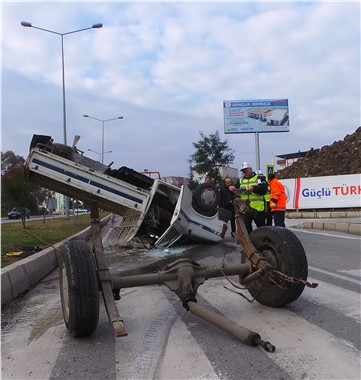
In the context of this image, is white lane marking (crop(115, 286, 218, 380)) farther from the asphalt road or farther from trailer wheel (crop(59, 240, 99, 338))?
trailer wheel (crop(59, 240, 99, 338))

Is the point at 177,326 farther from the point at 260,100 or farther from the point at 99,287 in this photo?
the point at 260,100

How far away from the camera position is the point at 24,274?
6.58 m

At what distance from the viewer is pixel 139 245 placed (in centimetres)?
1101

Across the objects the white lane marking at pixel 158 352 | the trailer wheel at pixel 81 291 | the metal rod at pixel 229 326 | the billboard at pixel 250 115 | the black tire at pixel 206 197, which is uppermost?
the billboard at pixel 250 115

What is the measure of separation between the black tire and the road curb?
386cm

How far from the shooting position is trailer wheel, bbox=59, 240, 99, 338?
3.80 m

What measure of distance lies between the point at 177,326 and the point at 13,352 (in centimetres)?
154

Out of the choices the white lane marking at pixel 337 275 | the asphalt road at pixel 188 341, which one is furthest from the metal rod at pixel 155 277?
the white lane marking at pixel 337 275

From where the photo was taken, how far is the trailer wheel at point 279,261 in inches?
176

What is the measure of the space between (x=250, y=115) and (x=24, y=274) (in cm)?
2960

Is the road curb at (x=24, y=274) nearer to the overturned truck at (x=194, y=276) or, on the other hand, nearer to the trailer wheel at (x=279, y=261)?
the overturned truck at (x=194, y=276)

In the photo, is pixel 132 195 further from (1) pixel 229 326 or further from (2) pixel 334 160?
(2) pixel 334 160

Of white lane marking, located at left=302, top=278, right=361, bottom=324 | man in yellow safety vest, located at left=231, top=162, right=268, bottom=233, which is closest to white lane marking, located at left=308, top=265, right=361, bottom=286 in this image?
white lane marking, located at left=302, top=278, right=361, bottom=324

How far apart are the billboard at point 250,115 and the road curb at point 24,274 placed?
2715 cm
